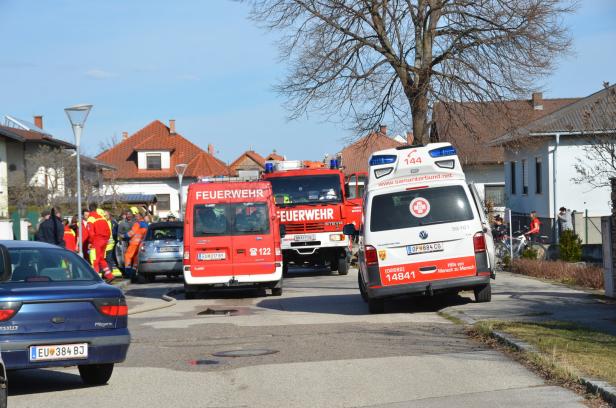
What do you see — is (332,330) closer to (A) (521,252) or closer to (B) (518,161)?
(A) (521,252)

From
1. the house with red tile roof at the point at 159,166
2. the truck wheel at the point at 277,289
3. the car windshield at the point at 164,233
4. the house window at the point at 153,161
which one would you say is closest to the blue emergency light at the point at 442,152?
Result: the truck wheel at the point at 277,289

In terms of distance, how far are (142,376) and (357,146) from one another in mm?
17107

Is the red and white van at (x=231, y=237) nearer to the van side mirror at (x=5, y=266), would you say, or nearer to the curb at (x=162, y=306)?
the curb at (x=162, y=306)

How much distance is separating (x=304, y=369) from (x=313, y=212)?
16.5 m

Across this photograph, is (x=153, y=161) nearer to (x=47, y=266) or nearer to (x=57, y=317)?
(x=47, y=266)

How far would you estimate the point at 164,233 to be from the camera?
27406 mm

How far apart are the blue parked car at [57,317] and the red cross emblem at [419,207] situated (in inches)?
280

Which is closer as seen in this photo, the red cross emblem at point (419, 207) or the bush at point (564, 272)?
the red cross emblem at point (419, 207)

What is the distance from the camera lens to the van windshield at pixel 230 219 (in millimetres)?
21000

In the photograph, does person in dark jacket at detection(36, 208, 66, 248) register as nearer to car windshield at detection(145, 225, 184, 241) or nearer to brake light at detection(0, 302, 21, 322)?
car windshield at detection(145, 225, 184, 241)

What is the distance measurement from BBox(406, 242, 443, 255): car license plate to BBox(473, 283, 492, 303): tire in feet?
3.79

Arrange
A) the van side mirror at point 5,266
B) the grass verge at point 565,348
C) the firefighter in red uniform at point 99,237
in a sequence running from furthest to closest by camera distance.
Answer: the firefighter in red uniform at point 99,237, the grass verge at point 565,348, the van side mirror at point 5,266

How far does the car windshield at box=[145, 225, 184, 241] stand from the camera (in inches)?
1072

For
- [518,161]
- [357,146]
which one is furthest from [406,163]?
[518,161]
